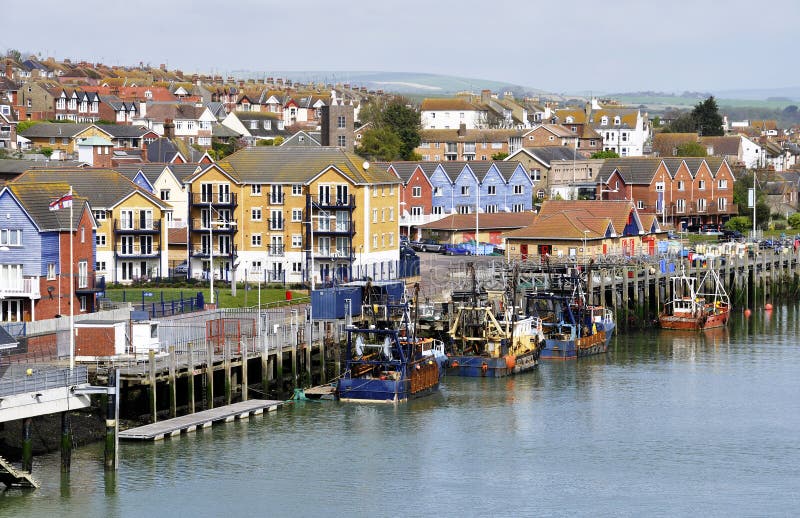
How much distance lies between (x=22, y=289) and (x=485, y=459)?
22031 millimetres

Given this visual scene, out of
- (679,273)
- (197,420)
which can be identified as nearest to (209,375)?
(197,420)

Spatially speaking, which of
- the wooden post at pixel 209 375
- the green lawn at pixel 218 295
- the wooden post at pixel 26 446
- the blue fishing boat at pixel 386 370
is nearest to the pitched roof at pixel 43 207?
the green lawn at pixel 218 295

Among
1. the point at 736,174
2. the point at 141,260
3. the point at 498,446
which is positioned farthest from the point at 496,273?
the point at 736,174

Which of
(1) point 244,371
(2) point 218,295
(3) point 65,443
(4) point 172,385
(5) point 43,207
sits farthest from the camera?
(2) point 218,295

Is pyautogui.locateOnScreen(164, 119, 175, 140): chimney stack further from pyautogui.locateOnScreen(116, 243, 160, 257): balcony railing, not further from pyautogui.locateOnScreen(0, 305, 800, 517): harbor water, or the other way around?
pyautogui.locateOnScreen(0, 305, 800, 517): harbor water

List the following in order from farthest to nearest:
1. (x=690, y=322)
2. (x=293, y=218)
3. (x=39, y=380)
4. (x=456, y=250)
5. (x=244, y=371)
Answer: (x=456, y=250)
(x=293, y=218)
(x=690, y=322)
(x=244, y=371)
(x=39, y=380)

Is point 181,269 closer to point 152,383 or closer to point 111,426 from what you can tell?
point 152,383

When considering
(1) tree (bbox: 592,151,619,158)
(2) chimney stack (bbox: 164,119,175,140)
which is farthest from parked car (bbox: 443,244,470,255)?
(1) tree (bbox: 592,151,619,158)

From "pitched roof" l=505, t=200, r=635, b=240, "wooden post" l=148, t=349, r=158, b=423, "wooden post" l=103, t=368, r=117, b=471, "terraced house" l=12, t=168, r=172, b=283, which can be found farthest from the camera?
"pitched roof" l=505, t=200, r=635, b=240

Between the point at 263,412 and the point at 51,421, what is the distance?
965cm

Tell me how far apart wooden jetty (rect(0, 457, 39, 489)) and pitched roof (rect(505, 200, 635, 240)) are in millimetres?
55423

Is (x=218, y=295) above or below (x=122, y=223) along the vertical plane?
below

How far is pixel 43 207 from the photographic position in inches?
2571

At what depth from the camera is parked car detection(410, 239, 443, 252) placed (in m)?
109
